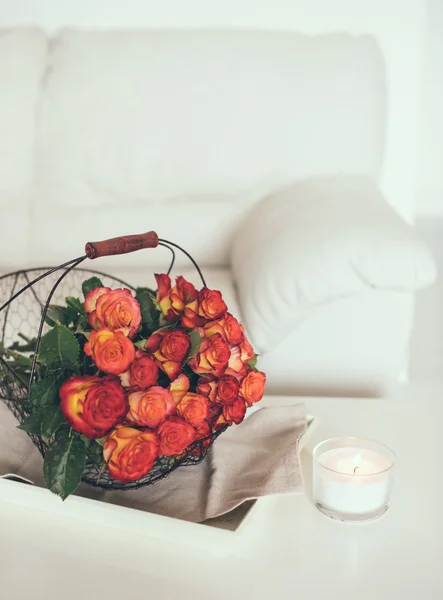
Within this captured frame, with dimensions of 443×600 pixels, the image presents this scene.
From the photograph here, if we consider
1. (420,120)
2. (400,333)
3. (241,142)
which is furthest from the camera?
(420,120)

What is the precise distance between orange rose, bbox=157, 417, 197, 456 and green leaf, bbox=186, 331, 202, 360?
2.9 inches

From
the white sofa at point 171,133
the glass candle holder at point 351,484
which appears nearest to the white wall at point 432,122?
the white sofa at point 171,133

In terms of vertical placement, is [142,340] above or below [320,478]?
above

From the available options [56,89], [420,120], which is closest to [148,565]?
[56,89]

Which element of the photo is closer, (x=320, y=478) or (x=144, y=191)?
(x=320, y=478)

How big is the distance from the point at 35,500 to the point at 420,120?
1.73 m

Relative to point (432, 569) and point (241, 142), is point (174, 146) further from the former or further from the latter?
point (432, 569)

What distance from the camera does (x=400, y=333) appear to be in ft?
4.35

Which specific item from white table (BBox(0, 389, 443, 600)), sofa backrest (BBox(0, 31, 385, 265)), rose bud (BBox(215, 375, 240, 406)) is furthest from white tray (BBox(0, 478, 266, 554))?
sofa backrest (BBox(0, 31, 385, 265))

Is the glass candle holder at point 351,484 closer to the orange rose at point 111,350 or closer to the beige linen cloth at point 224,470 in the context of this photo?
the beige linen cloth at point 224,470

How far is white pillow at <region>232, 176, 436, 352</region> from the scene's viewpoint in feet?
3.87

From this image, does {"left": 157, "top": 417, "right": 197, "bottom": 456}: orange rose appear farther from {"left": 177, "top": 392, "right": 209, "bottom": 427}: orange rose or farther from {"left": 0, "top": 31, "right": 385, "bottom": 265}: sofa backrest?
{"left": 0, "top": 31, "right": 385, "bottom": 265}: sofa backrest

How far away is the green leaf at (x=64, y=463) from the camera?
0.59 metres

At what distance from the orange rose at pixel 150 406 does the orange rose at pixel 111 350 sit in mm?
32
